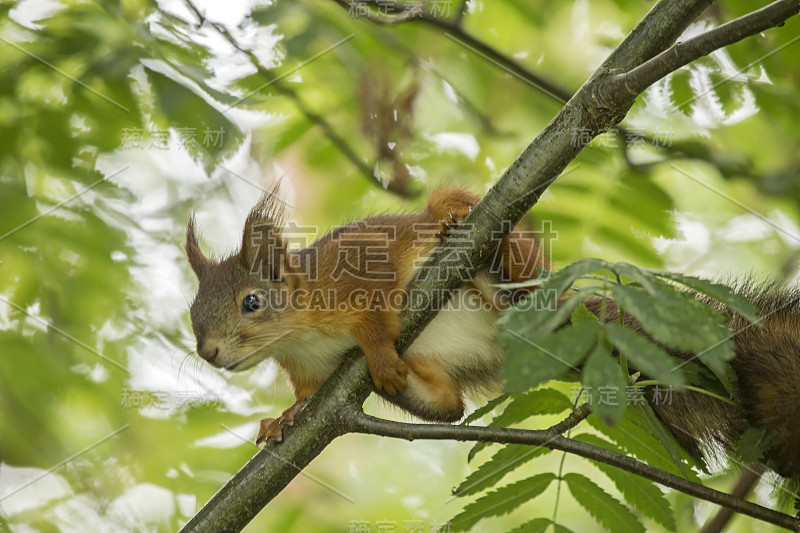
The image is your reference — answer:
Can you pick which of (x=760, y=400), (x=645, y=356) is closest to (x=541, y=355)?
(x=645, y=356)

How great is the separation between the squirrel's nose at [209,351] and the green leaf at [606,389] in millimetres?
2297

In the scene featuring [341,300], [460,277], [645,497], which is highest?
[460,277]

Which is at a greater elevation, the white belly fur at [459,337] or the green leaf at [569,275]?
the green leaf at [569,275]

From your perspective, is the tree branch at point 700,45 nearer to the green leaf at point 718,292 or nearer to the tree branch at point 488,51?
the green leaf at point 718,292

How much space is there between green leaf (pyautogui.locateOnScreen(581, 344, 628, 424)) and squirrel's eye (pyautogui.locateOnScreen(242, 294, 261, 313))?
240cm

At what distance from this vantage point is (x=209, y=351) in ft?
11.3

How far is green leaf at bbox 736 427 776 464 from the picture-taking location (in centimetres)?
236

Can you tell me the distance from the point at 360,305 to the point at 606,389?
220 cm

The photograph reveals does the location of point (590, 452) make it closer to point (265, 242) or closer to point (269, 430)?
point (269, 430)

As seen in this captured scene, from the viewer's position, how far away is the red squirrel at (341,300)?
11.7 feet

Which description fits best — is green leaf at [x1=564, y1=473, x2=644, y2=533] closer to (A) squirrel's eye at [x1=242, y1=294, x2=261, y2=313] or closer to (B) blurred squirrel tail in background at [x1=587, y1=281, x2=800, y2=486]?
(B) blurred squirrel tail in background at [x1=587, y1=281, x2=800, y2=486]

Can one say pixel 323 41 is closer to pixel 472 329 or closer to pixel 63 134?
pixel 63 134

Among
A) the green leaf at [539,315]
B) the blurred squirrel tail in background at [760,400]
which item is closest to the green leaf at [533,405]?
the blurred squirrel tail in background at [760,400]

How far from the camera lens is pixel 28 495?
4.22 metres
